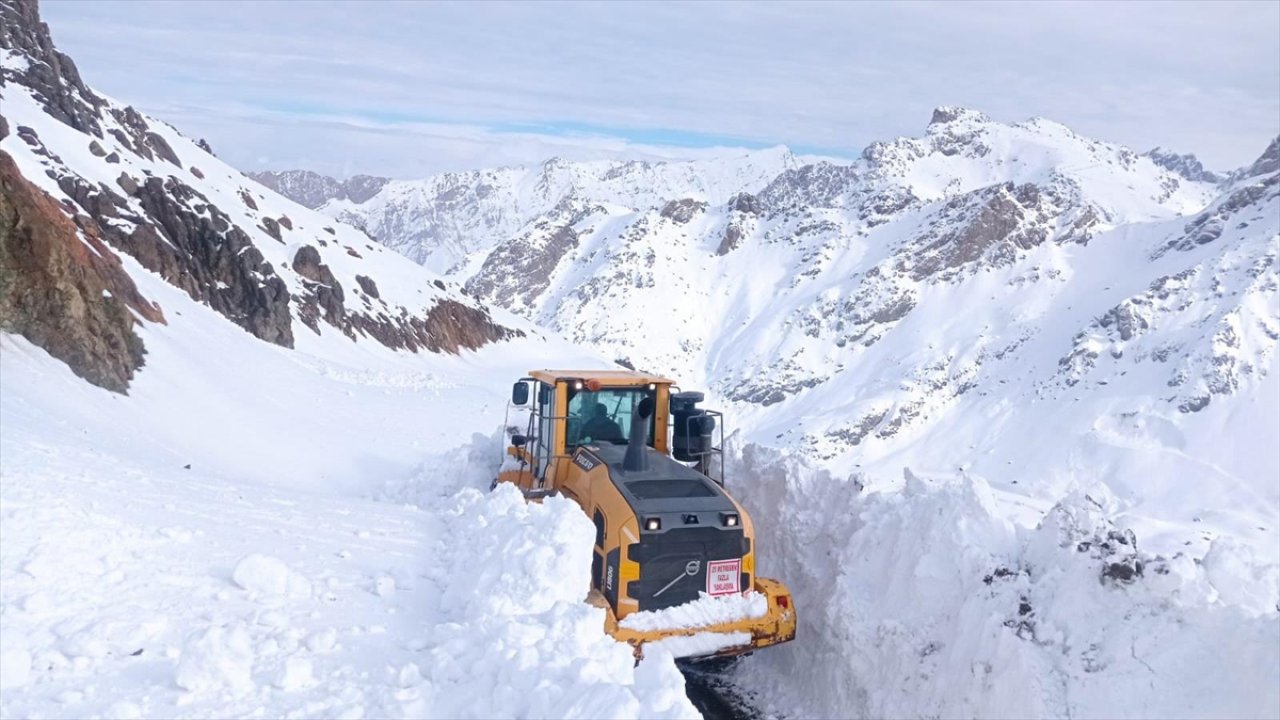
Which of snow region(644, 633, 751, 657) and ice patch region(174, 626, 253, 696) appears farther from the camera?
snow region(644, 633, 751, 657)

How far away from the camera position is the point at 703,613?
839cm

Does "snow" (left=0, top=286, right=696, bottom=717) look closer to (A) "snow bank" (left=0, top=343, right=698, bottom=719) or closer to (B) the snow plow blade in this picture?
(A) "snow bank" (left=0, top=343, right=698, bottom=719)

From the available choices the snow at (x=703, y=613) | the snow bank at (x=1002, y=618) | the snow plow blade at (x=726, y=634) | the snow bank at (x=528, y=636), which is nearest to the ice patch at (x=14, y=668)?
the snow bank at (x=528, y=636)

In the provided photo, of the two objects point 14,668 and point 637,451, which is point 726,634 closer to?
point 637,451

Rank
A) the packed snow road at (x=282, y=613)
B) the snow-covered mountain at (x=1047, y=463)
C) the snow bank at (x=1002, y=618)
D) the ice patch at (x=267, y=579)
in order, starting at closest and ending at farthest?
1. the packed snow road at (x=282, y=613)
2. the ice patch at (x=267, y=579)
3. the snow bank at (x=1002, y=618)
4. the snow-covered mountain at (x=1047, y=463)

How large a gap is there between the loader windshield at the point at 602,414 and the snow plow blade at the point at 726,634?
250cm

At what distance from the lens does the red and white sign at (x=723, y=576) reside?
8.45m

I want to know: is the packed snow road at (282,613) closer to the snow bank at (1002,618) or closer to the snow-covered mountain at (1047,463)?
the snow bank at (1002,618)

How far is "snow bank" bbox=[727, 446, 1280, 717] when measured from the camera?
273 inches

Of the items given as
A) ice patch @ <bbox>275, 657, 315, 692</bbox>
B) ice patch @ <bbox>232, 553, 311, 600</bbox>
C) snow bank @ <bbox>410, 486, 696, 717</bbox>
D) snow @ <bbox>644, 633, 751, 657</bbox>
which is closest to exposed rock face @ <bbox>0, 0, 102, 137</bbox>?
snow bank @ <bbox>410, 486, 696, 717</bbox>

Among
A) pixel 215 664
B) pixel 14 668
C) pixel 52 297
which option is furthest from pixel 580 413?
pixel 52 297

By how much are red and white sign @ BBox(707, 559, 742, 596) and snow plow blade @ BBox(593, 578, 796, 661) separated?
274mm

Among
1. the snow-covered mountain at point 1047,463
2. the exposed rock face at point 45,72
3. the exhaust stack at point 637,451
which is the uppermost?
the exposed rock face at point 45,72

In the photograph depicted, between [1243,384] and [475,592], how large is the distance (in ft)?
568
